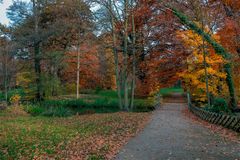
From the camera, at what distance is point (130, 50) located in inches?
986

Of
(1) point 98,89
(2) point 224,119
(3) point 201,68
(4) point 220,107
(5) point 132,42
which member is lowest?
(2) point 224,119

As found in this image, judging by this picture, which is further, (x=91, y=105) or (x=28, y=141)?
(x=91, y=105)

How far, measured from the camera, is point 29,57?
29031 mm

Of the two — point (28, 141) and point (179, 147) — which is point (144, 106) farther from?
point (179, 147)

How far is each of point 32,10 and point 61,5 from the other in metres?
3.75

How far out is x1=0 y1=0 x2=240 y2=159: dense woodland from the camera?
18.5 metres

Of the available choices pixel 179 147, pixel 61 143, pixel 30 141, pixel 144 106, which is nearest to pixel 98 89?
pixel 144 106

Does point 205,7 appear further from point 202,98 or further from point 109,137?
point 109,137

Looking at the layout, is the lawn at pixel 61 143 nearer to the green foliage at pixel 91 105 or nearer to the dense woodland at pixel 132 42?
the dense woodland at pixel 132 42

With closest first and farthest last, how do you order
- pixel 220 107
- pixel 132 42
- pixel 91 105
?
1. pixel 220 107
2. pixel 132 42
3. pixel 91 105

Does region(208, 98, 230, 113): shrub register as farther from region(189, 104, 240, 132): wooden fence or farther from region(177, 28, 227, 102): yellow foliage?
region(177, 28, 227, 102): yellow foliage

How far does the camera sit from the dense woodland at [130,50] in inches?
729

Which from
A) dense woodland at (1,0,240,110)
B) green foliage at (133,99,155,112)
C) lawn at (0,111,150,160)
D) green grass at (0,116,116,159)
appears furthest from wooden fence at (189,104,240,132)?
green foliage at (133,99,155,112)

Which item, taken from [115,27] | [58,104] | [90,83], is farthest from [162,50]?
[90,83]
